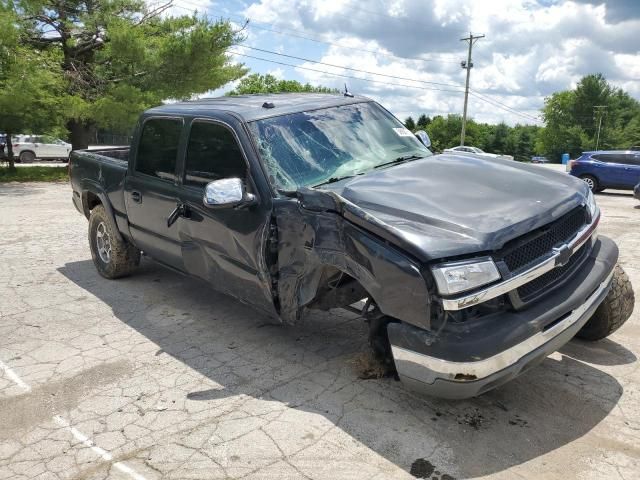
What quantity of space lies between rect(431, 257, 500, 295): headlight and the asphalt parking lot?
94 cm

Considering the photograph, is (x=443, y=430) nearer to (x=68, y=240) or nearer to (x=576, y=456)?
(x=576, y=456)

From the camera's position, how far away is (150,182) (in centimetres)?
497

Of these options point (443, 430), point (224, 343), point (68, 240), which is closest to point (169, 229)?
Result: point (224, 343)

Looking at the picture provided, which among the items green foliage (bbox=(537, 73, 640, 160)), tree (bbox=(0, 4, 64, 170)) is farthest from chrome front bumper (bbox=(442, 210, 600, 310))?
green foliage (bbox=(537, 73, 640, 160))

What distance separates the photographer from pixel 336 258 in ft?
10.6

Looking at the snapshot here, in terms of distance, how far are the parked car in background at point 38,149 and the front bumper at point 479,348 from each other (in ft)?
92.6

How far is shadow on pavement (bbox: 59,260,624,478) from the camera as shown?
3.04 metres

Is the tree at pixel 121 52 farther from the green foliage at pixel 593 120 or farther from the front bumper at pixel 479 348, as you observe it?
the green foliage at pixel 593 120

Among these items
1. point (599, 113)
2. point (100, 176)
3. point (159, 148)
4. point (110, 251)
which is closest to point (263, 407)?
point (159, 148)

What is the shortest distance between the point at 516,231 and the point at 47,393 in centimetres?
316

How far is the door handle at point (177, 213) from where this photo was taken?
14.6ft

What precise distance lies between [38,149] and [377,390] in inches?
1137

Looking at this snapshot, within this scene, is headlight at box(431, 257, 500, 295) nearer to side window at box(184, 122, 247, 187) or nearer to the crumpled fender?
the crumpled fender

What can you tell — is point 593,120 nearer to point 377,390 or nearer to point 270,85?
point 270,85
